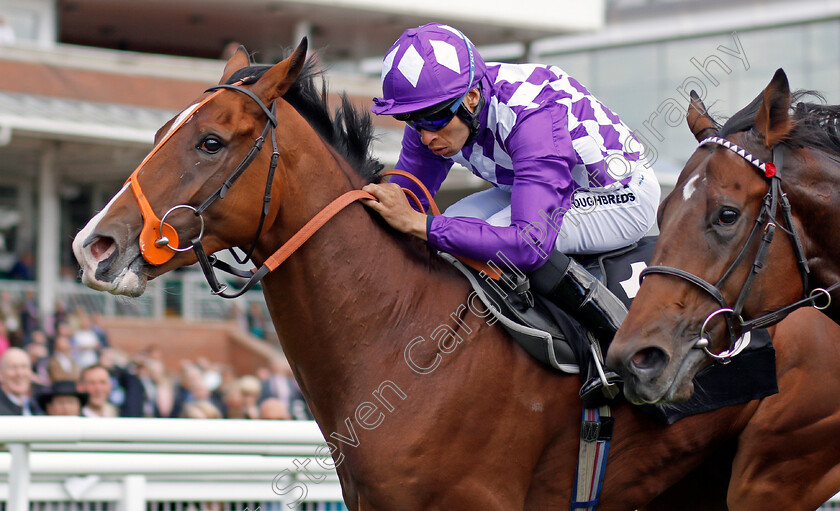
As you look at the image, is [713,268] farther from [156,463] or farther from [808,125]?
[156,463]

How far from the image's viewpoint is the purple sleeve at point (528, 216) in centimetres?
281

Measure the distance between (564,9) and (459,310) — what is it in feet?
58.6

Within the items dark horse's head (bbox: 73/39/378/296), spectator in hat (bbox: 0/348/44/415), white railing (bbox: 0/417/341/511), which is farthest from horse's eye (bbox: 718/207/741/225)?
spectator in hat (bbox: 0/348/44/415)

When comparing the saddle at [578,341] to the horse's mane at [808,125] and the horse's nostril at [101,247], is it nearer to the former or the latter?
the horse's mane at [808,125]

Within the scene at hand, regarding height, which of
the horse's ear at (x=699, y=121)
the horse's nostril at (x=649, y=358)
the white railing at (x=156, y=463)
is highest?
the horse's ear at (x=699, y=121)

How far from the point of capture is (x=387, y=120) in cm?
1578

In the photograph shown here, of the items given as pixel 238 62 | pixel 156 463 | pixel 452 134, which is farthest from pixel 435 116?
pixel 156 463

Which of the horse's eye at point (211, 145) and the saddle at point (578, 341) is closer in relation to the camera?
the horse's eye at point (211, 145)

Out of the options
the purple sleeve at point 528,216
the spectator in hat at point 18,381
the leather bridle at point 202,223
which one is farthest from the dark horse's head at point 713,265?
the spectator in hat at point 18,381

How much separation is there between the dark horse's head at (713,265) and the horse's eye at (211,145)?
1.20 metres

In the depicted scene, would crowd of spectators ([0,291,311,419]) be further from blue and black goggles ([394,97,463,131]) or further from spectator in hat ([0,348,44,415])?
blue and black goggles ([394,97,463,131])

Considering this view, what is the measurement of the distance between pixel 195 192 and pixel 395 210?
0.61 meters

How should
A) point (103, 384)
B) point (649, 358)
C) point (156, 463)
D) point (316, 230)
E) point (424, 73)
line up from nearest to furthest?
1. point (649, 358)
2. point (316, 230)
3. point (424, 73)
4. point (156, 463)
5. point (103, 384)

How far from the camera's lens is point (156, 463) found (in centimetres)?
365
